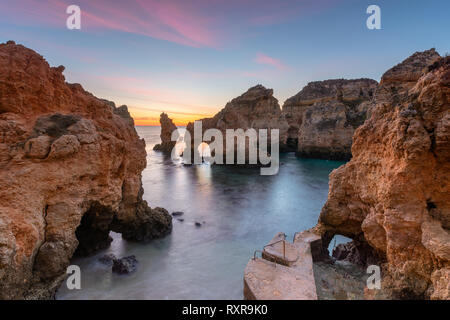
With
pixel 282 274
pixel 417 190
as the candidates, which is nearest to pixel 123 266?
pixel 282 274

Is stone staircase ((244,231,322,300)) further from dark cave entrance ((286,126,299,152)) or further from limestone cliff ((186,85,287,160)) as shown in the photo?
dark cave entrance ((286,126,299,152))

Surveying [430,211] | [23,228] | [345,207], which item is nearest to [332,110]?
[345,207]

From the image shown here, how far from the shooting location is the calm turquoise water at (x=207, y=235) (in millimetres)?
7988

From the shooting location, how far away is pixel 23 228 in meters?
5.06

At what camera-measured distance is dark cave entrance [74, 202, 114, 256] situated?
27.3 feet

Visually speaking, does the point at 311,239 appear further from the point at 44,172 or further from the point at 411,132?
the point at 44,172

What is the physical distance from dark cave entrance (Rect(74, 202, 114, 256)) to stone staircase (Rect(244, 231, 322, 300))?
5.82 m

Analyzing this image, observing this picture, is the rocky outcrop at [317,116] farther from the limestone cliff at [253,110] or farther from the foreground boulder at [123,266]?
the foreground boulder at [123,266]

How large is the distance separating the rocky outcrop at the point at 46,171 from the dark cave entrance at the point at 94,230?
4cm

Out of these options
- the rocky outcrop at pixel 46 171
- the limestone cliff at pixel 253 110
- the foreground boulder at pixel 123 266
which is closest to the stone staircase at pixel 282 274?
the foreground boulder at pixel 123 266

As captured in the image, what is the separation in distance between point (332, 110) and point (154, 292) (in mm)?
41696

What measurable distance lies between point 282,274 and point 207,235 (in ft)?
22.8

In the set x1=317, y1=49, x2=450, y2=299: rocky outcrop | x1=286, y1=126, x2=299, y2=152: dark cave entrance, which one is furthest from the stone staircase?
x1=286, y1=126, x2=299, y2=152: dark cave entrance

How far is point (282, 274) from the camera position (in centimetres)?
666
